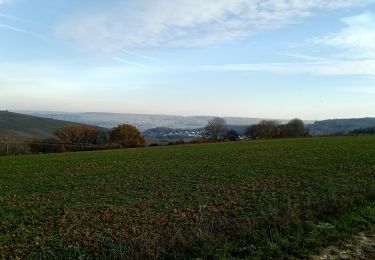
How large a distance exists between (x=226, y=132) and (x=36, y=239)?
4118 inches

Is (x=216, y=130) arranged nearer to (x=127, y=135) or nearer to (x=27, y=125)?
(x=127, y=135)

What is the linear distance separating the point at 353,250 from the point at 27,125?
181042mm

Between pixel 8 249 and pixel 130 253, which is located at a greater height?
pixel 130 253

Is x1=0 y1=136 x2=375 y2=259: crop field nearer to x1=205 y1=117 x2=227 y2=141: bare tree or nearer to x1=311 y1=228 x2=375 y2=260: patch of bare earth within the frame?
x1=311 y1=228 x2=375 y2=260: patch of bare earth

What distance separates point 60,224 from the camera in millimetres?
13883

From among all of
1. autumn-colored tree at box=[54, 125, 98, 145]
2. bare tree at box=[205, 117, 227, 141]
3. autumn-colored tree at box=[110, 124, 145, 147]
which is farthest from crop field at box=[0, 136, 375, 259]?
bare tree at box=[205, 117, 227, 141]

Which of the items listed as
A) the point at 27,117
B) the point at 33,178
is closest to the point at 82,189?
the point at 33,178

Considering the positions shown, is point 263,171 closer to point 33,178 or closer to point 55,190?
point 55,190

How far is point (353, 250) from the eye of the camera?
Answer: 8055 millimetres

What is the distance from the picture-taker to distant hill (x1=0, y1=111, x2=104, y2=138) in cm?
15777

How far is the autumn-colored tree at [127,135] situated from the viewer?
92.1 m

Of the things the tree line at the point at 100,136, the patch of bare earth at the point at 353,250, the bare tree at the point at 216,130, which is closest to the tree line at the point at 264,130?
the bare tree at the point at 216,130

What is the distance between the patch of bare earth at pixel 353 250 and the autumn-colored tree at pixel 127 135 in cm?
8258

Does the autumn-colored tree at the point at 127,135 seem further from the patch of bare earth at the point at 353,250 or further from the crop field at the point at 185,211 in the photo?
the patch of bare earth at the point at 353,250
